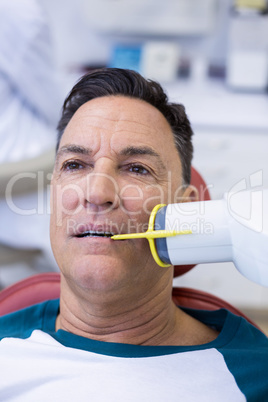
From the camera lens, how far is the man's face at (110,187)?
1086mm

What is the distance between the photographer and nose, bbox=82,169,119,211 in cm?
107

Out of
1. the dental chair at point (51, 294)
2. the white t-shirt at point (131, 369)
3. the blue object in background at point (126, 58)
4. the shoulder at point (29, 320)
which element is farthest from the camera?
the blue object in background at point (126, 58)

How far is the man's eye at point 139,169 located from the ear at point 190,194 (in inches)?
5.2

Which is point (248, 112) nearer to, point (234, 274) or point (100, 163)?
point (234, 274)

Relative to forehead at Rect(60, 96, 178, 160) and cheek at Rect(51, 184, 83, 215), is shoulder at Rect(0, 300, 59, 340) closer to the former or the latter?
cheek at Rect(51, 184, 83, 215)

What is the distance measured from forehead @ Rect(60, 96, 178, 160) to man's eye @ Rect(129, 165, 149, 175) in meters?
0.05

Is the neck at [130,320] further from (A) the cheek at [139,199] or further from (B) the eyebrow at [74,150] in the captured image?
(B) the eyebrow at [74,150]

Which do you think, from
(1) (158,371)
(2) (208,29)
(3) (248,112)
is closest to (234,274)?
(3) (248,112)

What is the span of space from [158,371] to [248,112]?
1.63m

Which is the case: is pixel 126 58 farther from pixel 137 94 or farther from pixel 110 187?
pixel 110 187

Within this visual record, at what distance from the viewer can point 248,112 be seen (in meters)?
2.46

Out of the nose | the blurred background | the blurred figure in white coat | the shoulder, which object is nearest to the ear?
the nose

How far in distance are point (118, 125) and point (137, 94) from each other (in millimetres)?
121

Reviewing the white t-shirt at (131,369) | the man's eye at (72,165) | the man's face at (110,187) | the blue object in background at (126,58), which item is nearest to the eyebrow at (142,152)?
the man's face at (110,187)
